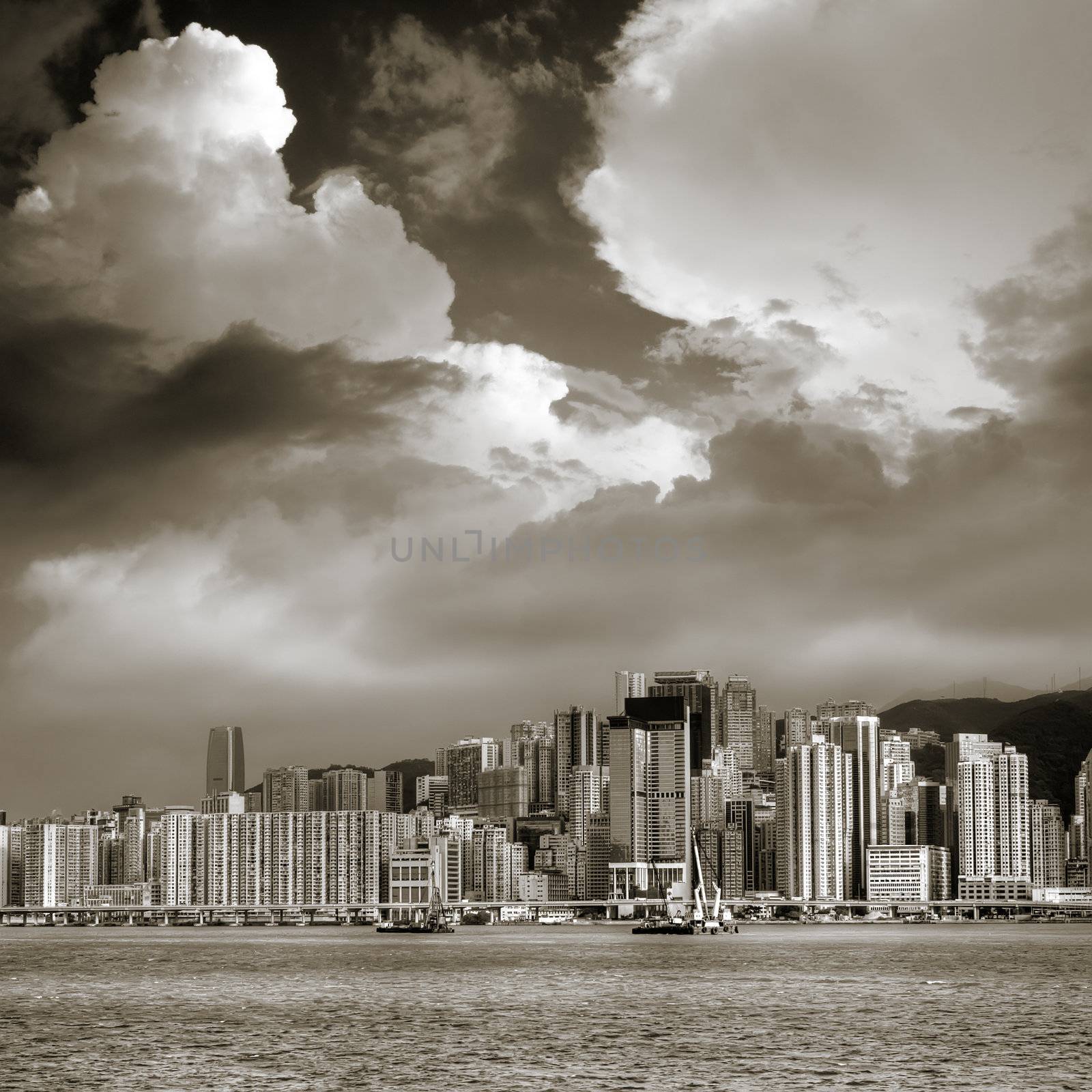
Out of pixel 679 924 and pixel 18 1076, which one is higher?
pixel 18 1076

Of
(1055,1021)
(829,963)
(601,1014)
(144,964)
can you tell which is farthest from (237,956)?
A: (1055,1021)

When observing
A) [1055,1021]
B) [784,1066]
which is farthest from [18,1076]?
[1055,1021]

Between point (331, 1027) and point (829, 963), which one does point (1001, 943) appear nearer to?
point (829, 963)

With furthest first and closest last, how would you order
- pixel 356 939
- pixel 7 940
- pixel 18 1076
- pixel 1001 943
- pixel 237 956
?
pixel 7 940 → pixel 356 939 → pixel 1001 943 → pixel 237 956 → pixel 18 1076

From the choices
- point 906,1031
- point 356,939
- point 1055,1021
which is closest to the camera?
point 906,1031

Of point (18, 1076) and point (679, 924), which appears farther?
point (679, 924)

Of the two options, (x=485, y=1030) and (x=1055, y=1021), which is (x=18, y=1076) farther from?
(x=1055, y=1021)
